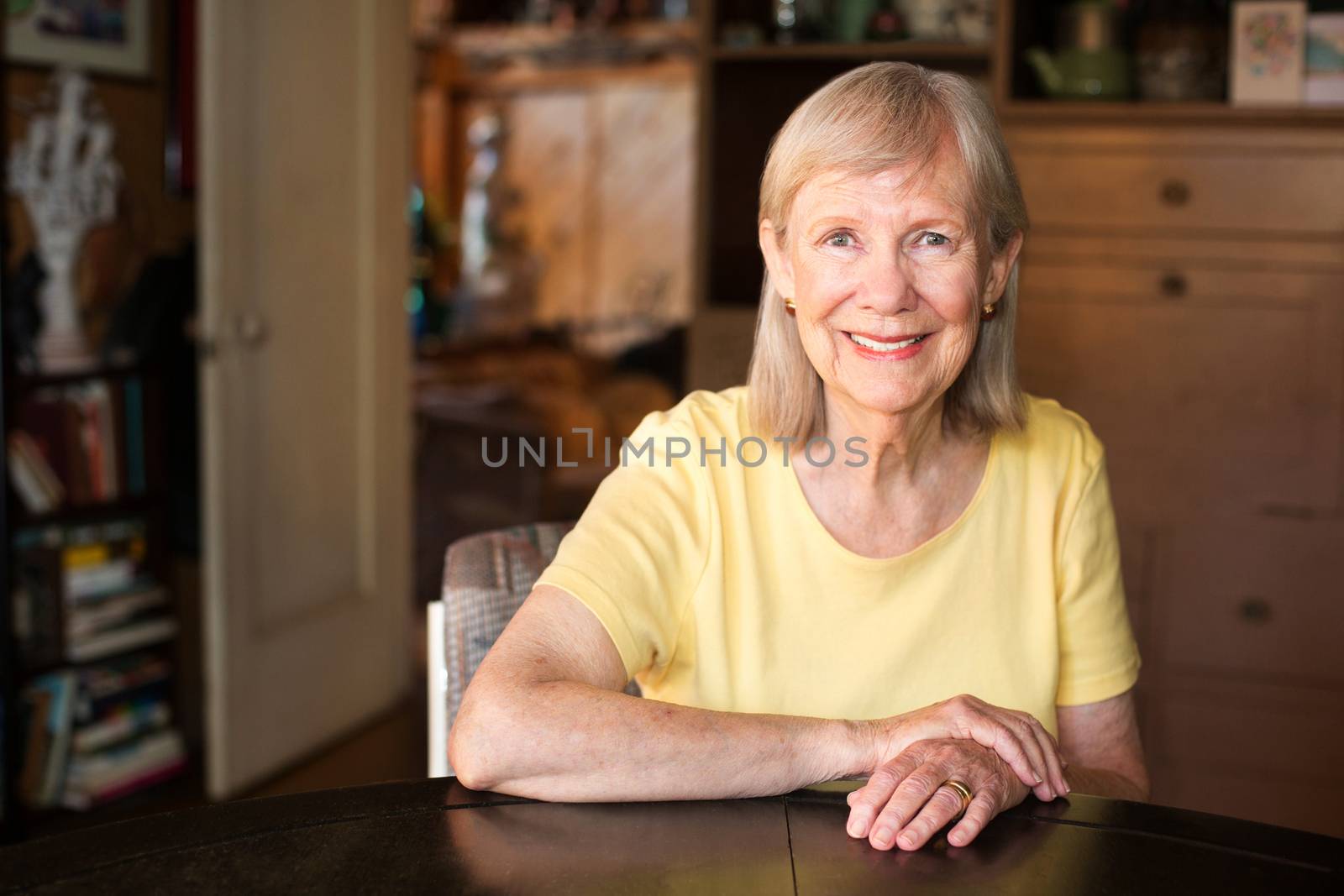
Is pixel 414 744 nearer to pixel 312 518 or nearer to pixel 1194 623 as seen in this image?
pixel 312 518

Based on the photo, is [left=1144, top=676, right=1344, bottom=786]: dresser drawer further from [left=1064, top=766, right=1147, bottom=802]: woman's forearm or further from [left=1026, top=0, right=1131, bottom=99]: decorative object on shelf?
[left=1064, top=766, right=1147, bottom=802]: woman's forearm

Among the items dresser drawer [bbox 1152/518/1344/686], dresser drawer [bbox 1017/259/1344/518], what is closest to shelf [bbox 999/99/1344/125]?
dresser drawer [bbox 1017/259/1344/518]

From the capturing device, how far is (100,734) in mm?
2906

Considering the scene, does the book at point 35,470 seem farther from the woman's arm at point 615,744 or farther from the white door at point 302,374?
the woman's arm at point 615,744

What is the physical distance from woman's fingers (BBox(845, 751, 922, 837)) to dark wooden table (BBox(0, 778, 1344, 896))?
0.01 m

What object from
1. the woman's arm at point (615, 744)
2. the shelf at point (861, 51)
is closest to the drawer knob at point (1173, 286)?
the shelf at point (861, 51)

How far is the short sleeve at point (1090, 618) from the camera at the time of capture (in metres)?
1.33

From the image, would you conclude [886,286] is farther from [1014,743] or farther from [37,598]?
[37,598]

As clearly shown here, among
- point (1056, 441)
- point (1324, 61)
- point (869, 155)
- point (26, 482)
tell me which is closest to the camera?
point (869, 155)

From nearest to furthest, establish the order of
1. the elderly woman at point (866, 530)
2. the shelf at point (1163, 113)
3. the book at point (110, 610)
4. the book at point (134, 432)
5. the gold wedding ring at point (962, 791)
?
the gold wedding ring at point (962, 791) → the elderly woman at point (866, 530) → the shelf at point (1163, 113) → the book at point (110, 610) → the book at point (134, 432)

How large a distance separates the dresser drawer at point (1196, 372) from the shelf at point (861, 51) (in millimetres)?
421

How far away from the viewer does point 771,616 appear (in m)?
1.28

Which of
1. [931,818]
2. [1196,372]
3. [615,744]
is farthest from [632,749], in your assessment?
[1196,372]

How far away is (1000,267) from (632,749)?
0.62 meters
